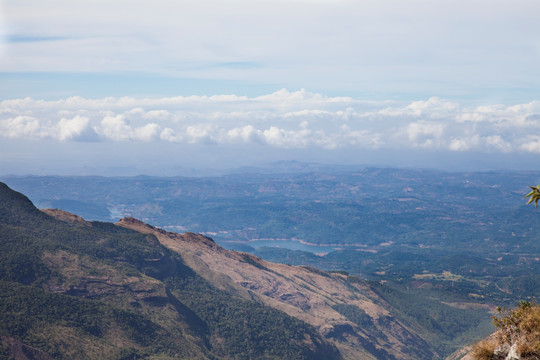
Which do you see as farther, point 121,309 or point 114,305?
point 114,305

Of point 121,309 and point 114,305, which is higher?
point 121,309

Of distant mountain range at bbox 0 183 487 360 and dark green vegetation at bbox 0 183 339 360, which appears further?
dark green vegetation at bbox 0 183 339 360

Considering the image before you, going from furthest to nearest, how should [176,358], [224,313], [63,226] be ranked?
[63,226] < [224,313] < [176,358]

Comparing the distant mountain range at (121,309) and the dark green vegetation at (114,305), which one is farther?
the dark green vegetation at (114,305)

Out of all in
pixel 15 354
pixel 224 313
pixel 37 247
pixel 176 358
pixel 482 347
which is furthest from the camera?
pixel 224 313

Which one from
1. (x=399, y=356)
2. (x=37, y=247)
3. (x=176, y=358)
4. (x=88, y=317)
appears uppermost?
(x=37, y=247)

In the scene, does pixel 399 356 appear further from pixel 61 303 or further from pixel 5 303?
pixel 5 303

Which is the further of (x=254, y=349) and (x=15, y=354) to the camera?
(x=254, y=349)

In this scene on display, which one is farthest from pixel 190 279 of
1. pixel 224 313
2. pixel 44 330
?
pixel 44 330
